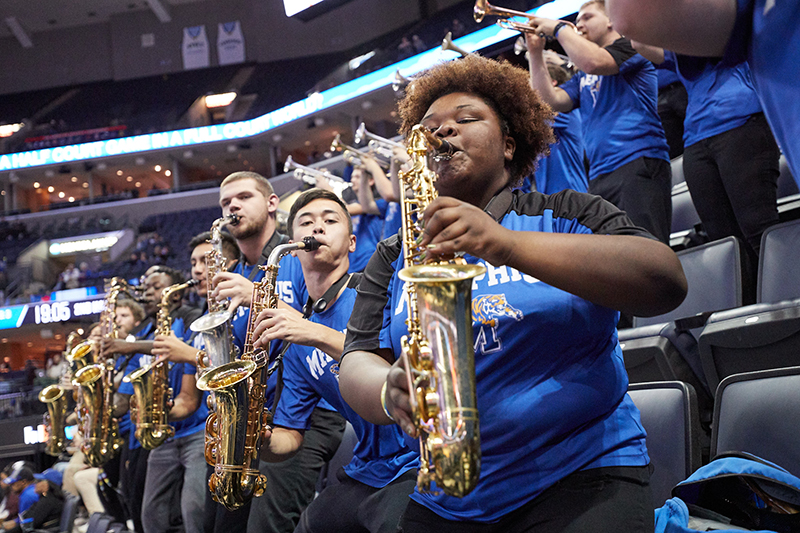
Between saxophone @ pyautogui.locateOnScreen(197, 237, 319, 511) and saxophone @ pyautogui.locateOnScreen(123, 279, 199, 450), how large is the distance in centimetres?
152

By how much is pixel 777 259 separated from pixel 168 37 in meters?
30.5

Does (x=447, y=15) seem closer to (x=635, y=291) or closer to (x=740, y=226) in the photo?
(x=740, y=226)

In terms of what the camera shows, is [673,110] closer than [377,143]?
Yes

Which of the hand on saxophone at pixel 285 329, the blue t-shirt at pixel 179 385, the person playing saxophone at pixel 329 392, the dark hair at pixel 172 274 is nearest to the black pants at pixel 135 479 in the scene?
the blue t-shirt at pixel 179 385

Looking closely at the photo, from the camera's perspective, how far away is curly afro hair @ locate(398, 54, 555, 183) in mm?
1975

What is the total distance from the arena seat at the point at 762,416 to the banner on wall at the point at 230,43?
95.8 ft

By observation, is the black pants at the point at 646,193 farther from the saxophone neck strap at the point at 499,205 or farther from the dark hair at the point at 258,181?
the dark hair at the point at 258,181

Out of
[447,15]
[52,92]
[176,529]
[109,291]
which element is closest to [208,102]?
[52,92]

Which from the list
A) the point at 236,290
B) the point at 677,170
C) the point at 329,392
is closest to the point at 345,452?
the point at 329,392

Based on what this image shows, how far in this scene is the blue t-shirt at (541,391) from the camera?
150 cm

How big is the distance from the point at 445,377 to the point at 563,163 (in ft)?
10.2

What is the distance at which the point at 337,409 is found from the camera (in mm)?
3031

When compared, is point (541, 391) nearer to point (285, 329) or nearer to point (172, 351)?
point (285, 329)

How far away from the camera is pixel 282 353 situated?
3068mm
